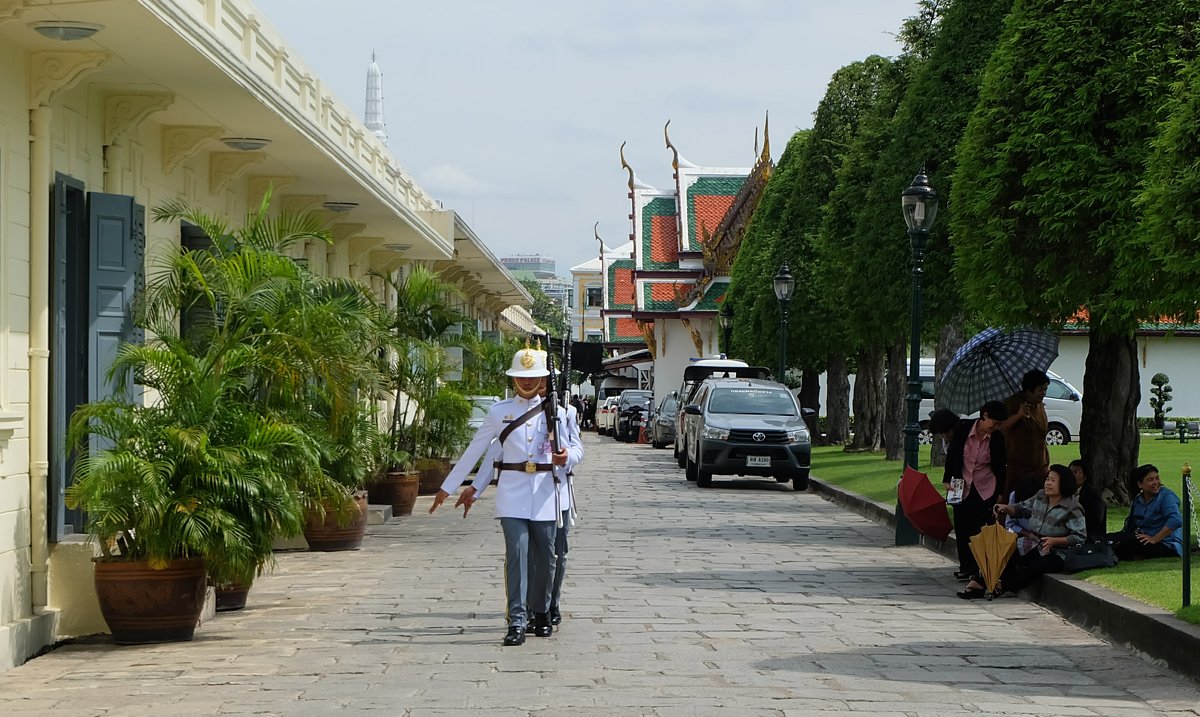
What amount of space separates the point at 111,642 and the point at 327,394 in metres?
3.16

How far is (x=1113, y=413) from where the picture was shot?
61.1 ft

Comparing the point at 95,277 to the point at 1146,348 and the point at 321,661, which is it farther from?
the point at 1146,348

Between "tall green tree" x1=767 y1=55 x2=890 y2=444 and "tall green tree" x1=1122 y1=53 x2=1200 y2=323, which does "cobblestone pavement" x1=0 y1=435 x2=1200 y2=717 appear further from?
"tall green tree" x1=767 y1=55 x2=890 y2=444

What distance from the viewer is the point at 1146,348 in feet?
181

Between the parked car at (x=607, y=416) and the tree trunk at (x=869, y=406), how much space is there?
26.0 metres

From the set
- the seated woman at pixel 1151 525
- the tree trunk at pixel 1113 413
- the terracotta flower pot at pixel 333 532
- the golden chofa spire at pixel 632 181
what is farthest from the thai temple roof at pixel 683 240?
the seated woman at pixel 1151 525

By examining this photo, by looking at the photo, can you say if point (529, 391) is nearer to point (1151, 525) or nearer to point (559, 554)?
point (559, 554)

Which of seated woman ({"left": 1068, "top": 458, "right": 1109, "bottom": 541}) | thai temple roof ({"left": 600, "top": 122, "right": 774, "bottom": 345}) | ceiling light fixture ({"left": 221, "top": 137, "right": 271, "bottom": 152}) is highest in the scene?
thai temple roof ({"left": 600, "top": 122, "right": 774, "bottom": 345})

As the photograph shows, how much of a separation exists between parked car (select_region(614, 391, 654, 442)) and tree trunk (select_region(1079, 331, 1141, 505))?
37911 mm

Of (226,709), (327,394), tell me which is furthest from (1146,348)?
(226,709)

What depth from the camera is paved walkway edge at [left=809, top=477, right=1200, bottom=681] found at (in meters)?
9.31

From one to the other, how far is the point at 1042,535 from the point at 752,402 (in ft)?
54.4

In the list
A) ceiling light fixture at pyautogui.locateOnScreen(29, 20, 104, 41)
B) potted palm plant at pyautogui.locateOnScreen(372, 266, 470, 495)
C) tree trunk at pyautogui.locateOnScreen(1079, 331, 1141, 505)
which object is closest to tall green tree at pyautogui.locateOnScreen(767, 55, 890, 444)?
potted palm plant at pyautogui.locateOnScreen(372, 266, 470, 495)

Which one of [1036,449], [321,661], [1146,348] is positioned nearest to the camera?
[321,661]
